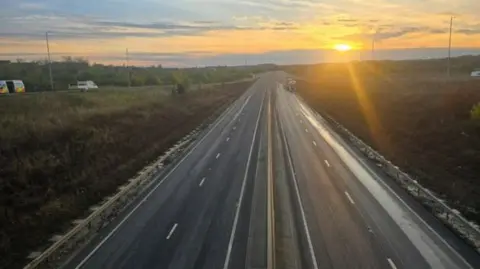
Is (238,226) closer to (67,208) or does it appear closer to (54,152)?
(67,208)

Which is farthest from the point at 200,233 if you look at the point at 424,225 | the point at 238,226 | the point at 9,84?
the point at 9,84

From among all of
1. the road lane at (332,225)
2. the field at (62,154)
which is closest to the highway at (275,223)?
the road lane at (332,225)

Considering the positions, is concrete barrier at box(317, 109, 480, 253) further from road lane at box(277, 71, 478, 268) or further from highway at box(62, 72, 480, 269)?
road lane at box(277, 71, 478, 268)

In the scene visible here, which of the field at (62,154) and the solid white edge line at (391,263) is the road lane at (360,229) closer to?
the solid white edge line at (391,263)

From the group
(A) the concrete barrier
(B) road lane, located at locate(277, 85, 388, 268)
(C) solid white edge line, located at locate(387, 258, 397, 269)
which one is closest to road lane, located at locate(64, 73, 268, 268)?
(B) road lane, located at locate(277, 85, 388, 268)

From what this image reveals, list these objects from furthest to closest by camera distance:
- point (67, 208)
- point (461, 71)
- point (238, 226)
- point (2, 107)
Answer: point (461, 71) → point (2, 107) → point (67, 208) → point (238, 226)

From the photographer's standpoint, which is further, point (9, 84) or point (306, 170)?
point (9, 84)
